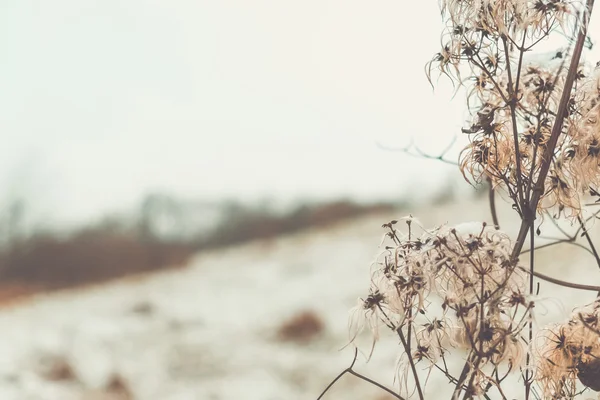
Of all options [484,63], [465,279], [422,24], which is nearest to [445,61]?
[484,63]

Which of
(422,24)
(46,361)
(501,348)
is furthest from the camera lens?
(422,24)

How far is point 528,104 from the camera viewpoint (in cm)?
52

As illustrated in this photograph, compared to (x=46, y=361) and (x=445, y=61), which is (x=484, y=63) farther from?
(x=46, y=361)

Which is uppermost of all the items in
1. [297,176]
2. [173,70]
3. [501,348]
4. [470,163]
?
[173,70]

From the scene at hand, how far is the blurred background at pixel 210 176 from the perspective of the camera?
1.32 metres

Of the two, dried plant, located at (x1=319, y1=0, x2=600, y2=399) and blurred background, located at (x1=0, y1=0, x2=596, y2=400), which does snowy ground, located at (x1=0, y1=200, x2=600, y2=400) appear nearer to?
blurred background, located at (x1=0, y1=0, x2=596, y2=400)

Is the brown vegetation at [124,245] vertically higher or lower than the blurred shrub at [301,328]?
higher

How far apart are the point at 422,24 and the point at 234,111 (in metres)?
0.44

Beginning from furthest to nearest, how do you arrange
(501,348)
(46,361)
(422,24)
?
1. (422,24)
2. (46,361)
3. (501,348)

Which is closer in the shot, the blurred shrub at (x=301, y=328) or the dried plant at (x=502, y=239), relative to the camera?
the dried plant at (x=502, y=239)

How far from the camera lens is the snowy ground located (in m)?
1.26

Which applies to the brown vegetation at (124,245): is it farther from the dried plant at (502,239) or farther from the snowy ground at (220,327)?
the dried plant at (502,239)

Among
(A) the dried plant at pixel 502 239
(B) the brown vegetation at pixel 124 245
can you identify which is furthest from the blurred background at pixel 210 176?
(A) the dried plant at pixel 502 239

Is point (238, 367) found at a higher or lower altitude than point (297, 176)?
lower
